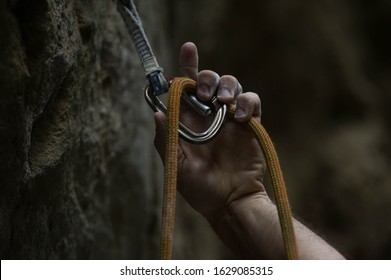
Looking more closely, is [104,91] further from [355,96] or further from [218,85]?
[355,96]

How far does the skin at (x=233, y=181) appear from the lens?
92cm

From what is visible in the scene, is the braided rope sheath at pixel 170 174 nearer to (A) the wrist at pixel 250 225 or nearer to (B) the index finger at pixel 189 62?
(B) the index finger at pixel 189 62

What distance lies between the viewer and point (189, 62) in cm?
95

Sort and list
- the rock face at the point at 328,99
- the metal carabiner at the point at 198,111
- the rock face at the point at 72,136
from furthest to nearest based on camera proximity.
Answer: the rock face at the point at 328,99, the metal carabiner at the point at 198,111, the rock face at the point at 72,136

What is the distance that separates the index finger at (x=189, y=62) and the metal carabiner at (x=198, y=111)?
6cm

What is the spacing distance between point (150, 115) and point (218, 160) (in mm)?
884

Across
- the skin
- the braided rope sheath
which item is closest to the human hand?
the skin

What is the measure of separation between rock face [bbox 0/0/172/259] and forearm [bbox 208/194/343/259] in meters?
0.30

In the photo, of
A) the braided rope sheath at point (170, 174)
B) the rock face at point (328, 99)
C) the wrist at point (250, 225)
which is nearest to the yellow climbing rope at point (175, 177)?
the braided rope sheath at point (170, 174)

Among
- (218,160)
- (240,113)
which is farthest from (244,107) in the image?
(218,160)

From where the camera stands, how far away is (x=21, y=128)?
2.33 ft

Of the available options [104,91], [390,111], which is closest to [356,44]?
[390,111]

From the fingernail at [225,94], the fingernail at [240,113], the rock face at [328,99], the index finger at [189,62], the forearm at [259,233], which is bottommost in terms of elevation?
the forearm at [259,233]
